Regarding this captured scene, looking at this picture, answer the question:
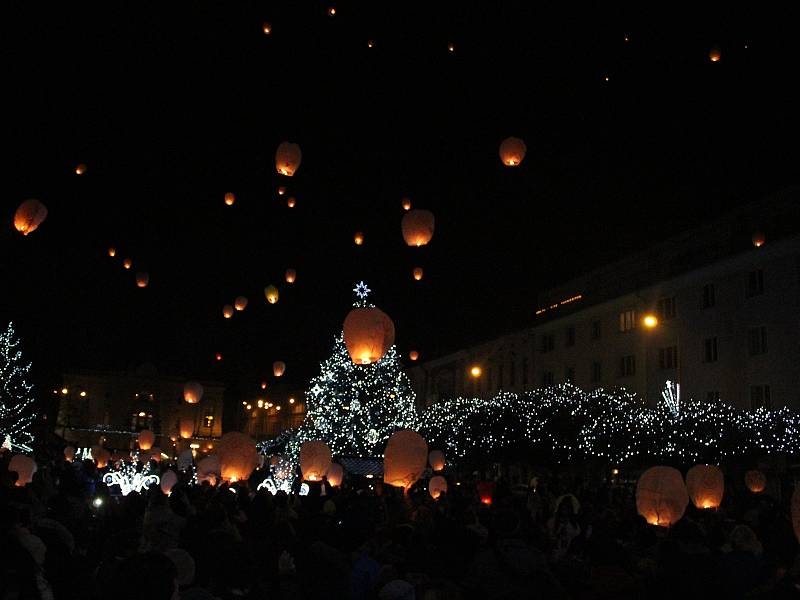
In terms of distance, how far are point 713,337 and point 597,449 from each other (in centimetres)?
625

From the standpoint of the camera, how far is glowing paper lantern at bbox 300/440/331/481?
71.5 feet

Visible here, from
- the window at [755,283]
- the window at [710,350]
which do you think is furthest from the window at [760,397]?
the window at [755,283]

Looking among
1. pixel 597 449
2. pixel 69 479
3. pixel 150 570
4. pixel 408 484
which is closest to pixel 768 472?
pixel 597 449

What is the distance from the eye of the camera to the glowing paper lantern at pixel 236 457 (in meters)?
17.6

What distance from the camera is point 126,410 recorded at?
89.1m

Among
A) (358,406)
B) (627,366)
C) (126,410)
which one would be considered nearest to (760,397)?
(627,366)

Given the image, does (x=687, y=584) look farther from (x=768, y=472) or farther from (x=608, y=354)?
(x=608, y=354)

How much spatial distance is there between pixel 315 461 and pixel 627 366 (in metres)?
18.7

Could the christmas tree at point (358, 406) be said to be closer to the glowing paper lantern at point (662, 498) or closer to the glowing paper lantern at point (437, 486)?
the glowing paper lantern at point (437, 486)

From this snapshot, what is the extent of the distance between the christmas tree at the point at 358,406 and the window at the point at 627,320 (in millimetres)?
10383

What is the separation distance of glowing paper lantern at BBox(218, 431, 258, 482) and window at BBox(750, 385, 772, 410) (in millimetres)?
17850

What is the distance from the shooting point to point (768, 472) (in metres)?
27.0

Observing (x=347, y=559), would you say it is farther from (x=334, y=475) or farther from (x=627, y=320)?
(x=627, y=320)

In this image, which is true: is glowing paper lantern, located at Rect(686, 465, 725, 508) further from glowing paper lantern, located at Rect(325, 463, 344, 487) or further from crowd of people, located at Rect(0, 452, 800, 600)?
glowing paper lantern, located at Rect(325, 463, 344, 487)
